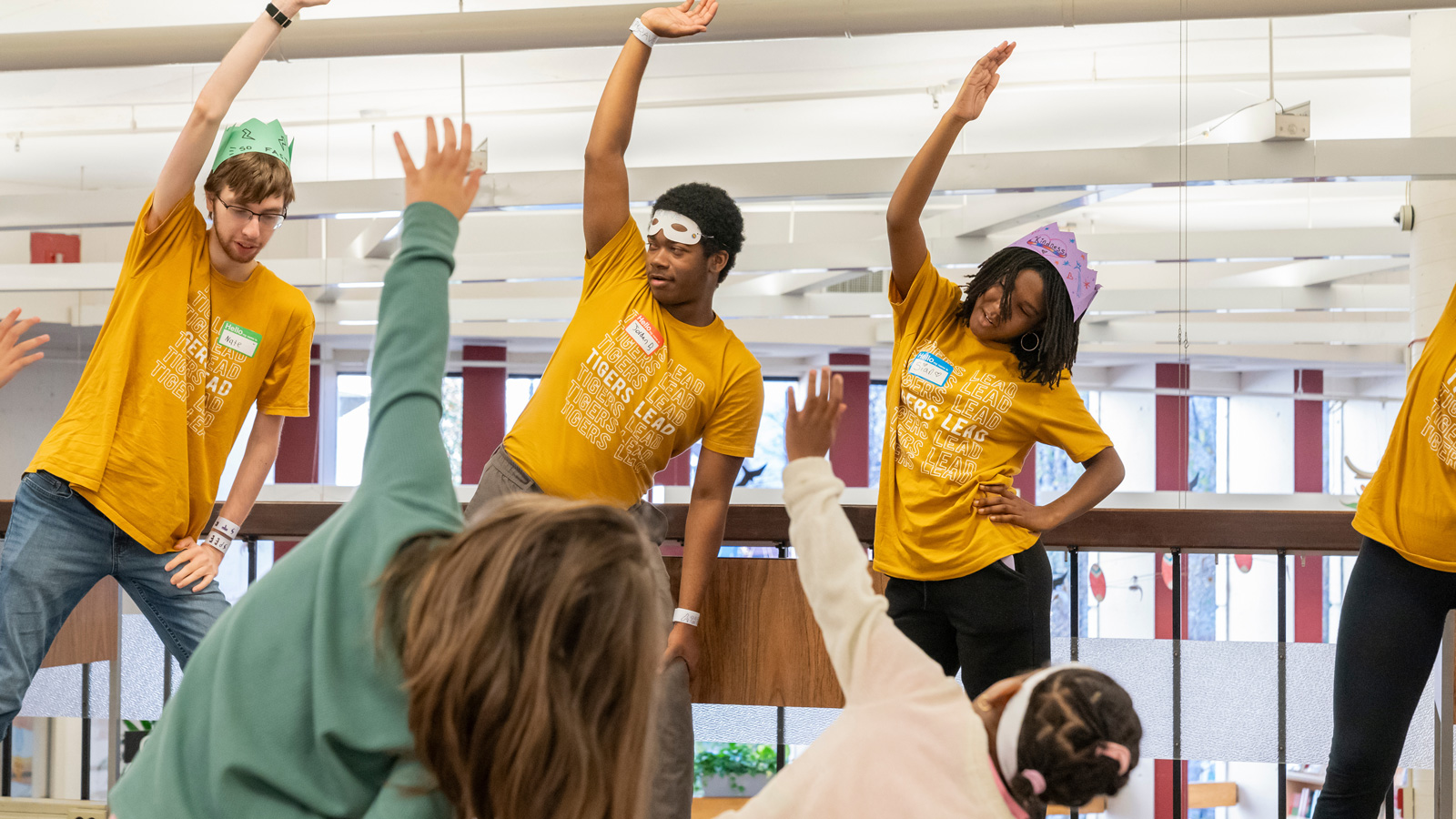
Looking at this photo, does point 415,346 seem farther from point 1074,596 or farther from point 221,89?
point 1074,596

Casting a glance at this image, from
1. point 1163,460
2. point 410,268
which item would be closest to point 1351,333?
point 1163,460

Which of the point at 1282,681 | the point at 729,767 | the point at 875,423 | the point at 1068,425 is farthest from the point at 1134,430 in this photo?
the point at 1068,425

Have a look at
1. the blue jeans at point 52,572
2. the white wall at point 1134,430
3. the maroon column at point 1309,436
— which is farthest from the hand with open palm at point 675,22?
the maroon column at point 1309,436

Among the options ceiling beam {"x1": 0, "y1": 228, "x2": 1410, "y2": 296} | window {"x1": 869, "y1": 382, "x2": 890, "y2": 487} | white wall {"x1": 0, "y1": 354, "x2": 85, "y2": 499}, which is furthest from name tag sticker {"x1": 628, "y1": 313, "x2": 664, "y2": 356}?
window {"x1": 869, "y1": 382, "x2": 890, "y2": 487}

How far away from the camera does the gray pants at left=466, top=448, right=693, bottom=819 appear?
1.98 m

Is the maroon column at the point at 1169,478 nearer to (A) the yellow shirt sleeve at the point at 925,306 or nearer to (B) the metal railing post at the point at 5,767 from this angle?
(A) the yellow shirt sleeve at the point at 925,306

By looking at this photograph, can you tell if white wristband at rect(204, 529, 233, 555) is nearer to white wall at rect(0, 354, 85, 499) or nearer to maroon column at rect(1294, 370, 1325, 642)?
white wall at rect(0, 354, 85, 499)

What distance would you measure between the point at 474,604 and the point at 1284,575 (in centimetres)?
228

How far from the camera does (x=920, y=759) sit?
1164 mm

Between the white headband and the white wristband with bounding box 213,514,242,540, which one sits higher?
the white wristband with bounding box 213,514,242,540

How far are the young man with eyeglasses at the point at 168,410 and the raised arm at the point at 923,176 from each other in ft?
3.63

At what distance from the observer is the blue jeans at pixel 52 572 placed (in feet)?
5.91

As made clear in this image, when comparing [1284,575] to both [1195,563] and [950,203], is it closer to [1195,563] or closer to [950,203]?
[1195,563]

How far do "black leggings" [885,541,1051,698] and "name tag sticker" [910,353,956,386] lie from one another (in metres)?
0.36
